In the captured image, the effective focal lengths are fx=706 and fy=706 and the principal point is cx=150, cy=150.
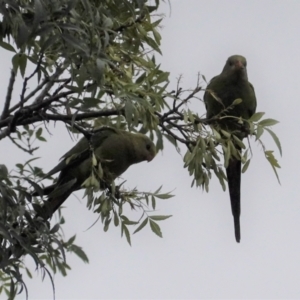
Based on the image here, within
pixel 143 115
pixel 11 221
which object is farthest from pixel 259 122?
pixel 11 221

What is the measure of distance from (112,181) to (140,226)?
0.22 meters

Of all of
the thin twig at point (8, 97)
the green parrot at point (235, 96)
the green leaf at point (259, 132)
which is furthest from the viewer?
the green parrot at point (235, 96)

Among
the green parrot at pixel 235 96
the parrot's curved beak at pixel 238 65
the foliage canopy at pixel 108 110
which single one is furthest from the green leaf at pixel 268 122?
the parrot's curved beak at pixel 238 65

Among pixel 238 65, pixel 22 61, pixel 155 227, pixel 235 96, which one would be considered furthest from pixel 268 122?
pixel 238 65

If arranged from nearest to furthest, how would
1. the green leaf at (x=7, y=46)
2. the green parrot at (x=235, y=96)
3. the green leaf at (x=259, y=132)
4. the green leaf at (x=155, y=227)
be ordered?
the green leaf at (x=7, y=46)
the green leaf at (x=259, y=132)
the green leaf at (x=155, y=227)
the green parrot at (x=235, y=96)

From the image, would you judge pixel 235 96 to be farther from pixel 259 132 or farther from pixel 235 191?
pixel 259 132

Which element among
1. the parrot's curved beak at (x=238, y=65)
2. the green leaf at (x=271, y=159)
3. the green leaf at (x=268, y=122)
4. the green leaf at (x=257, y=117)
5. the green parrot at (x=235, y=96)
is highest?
the parrot's curved beak at (x=238, y=65)

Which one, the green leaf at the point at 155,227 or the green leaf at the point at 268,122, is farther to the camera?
the green leaf at the point at 155,227

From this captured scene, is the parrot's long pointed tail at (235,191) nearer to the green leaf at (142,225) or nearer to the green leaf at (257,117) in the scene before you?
the green leaf at (142,225)

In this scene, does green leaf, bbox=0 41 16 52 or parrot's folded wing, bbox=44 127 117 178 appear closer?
green leaf, bbox=0 41 16 52

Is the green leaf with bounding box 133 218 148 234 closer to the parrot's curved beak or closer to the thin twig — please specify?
the thin twig

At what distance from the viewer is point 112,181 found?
2445 millimetres

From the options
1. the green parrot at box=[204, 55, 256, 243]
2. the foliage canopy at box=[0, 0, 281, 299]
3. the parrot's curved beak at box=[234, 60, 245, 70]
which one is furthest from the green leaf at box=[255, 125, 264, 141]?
the parrot's curved beak at box=[234, 60, 245, 70]

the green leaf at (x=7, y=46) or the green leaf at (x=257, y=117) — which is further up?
the green leaf at (x=257, y=117)
